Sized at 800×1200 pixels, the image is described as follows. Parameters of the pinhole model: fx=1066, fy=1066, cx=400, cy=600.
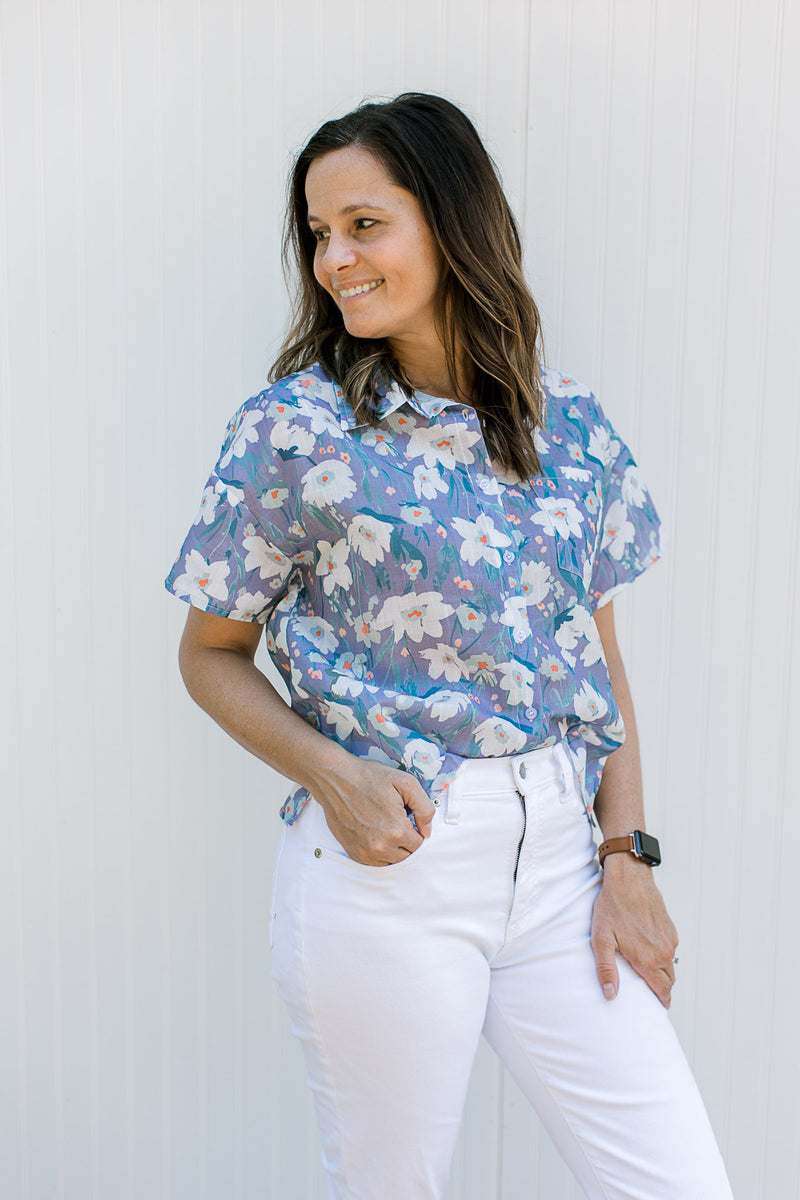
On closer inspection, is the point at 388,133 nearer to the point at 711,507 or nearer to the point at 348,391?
the point at 348,391

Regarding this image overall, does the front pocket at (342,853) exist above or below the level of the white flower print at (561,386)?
below

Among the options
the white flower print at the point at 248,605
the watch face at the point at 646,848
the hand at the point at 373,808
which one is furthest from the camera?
the watch face at the point at 646,848

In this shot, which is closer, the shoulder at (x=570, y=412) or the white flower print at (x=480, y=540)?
the white flower print at (x=480, y=540)

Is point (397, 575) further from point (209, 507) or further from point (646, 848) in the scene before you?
point (646, 848)

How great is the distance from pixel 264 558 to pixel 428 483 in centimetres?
21

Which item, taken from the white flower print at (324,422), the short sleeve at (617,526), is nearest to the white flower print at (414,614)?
the white flower print at (324,422)

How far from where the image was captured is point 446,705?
1221 mm

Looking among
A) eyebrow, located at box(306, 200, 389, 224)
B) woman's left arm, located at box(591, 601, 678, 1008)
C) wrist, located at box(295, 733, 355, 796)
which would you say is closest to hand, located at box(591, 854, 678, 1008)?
woman's left arm, located at box(591, 601, 678, 1008)

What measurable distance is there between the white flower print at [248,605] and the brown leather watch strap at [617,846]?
0.55m

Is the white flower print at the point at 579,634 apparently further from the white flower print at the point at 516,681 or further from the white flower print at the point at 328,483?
the white flower print at the point at 328,483

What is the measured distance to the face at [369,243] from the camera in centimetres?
130

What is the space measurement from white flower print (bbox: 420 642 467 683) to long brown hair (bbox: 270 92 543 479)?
260 mm

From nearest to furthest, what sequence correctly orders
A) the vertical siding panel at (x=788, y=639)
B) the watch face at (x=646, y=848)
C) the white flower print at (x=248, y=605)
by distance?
the white flower print at (x=248, y=605) < the watch face at (x=646, y=848) < the vertical siding panel at (x=788, y=639)

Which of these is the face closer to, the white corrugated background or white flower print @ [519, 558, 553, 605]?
white flower print @ [519, 558, 553, 605]
